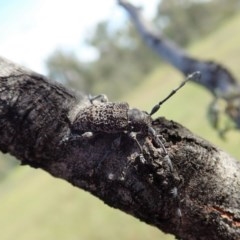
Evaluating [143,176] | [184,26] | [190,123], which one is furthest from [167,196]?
[184,26]

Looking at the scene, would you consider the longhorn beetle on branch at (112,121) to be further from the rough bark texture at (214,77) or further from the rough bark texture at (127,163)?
the rough bark texture at (214,77)

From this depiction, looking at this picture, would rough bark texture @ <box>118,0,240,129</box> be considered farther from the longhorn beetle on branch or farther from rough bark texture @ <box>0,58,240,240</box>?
rough bark texture @ <box>0,58,240,240</box>

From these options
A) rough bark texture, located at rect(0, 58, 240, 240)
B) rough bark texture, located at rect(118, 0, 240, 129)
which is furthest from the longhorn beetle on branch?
rough bark texture, located at rect(118, 0, 240, 129)

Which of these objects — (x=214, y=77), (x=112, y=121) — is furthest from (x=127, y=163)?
(x=214, y=77)

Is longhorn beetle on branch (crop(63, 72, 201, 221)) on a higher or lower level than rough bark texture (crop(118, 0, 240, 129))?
lower

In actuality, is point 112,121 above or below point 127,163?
above

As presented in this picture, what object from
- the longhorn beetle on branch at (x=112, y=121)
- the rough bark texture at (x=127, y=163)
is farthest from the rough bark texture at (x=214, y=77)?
the rough bark texture at (x=127, y=163)

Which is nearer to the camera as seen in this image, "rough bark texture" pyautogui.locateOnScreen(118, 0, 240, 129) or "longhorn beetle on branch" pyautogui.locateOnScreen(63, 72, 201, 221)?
"longhorn beetle on branch" pyautogui.locateOnScreen(63, 72, 201, 221)

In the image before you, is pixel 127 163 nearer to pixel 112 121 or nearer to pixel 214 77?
pixel 112 121
